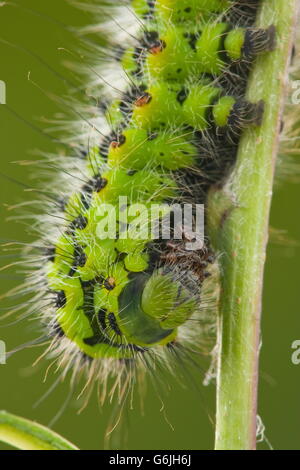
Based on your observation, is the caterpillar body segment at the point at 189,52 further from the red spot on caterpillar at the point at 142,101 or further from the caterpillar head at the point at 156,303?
the caterpillar head at the point at 156,303

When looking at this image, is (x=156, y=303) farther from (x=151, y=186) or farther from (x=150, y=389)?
(x=150, y=389)

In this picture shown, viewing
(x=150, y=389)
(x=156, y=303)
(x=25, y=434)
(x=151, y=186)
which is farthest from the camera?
(x=150, y=389)

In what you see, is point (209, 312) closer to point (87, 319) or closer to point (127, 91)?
point (87, 319)

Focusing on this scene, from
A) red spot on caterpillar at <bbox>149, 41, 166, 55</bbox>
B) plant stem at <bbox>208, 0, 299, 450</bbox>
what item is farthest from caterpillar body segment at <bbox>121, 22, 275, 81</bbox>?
plant stem at <bbox>208, 0, 299, 450</bbox>

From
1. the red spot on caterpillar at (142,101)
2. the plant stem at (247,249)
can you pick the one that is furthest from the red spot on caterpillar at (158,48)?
the plant stem at (247,249)

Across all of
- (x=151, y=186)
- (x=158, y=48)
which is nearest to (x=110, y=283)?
(x=151, y=186)

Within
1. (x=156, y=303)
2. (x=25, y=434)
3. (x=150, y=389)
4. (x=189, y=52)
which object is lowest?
(x=150, y=389)
